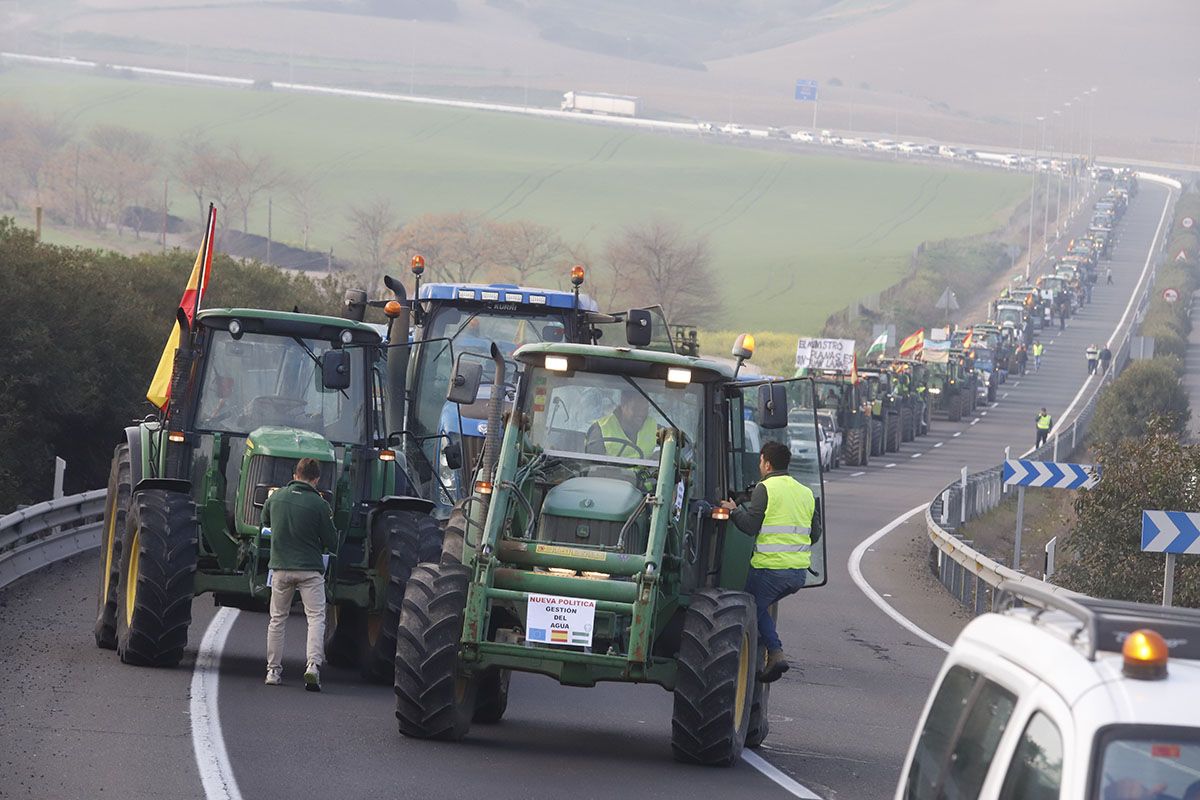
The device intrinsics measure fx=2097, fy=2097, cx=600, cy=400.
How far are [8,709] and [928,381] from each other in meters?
62.3

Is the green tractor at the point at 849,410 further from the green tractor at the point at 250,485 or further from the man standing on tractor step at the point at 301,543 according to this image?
the man standing on tractor step at the point at 301,543

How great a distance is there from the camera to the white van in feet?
15.5

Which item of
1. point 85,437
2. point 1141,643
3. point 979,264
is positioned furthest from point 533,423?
point 979,264

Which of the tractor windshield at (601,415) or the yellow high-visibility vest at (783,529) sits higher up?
the tractor windshield at (601,415)

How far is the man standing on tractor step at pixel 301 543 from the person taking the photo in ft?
46.6

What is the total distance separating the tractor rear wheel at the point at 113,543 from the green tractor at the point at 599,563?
3489 mm

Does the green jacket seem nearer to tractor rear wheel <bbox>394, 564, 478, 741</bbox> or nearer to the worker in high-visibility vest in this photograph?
tractor rear wheel <bbox>394, 564, 478, 741</bbox>

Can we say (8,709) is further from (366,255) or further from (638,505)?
(366,255)

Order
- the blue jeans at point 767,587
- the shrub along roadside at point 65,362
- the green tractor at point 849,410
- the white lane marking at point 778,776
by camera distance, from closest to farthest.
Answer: the white lane marking at point 778,776
the blue jeans at point 767,587
the shrub along roadside at point 65,362
the green tractor at point 849,410

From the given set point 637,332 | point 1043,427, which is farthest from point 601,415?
point 1043,427

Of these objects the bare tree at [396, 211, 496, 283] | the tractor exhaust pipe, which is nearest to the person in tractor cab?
the tractor exhaust pipe

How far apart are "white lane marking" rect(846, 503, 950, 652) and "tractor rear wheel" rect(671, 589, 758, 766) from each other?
9186 mm

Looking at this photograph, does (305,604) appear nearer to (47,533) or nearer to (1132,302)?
(47,533)

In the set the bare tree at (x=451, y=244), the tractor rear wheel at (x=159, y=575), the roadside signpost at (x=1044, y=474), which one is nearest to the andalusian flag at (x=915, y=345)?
the bare tree at (x=451, y=244)
